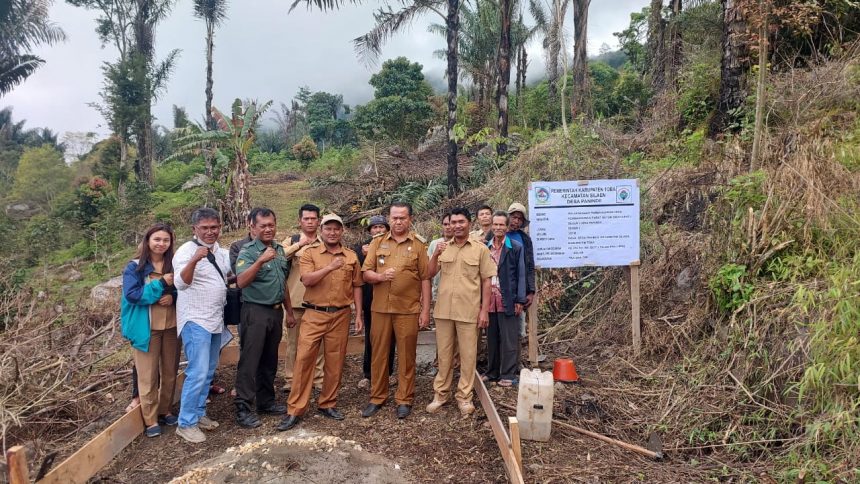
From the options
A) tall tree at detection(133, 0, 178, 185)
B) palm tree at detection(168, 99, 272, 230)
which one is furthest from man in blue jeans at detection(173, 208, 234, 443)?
tall tree at detection(133, 0, 178, 185)

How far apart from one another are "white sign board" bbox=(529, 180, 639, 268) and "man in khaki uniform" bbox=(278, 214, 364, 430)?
2069mm

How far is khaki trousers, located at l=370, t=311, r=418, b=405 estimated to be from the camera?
14.6ft

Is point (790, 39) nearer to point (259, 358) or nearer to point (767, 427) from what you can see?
point (767, 427)

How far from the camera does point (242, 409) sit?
438 cm

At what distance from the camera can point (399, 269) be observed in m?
4.39

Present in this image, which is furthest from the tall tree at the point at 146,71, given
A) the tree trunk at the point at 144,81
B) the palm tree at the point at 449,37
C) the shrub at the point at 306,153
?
the palm tree at the point at 449,37

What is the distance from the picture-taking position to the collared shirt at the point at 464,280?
14.5ft

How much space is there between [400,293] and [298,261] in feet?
3.22

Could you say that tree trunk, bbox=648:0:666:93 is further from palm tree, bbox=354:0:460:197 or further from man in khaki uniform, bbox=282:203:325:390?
man in khaki uniform, bbox=282:203:325:390

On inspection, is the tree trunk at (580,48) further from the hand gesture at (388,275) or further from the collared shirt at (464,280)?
the hand gesture at (388,275)

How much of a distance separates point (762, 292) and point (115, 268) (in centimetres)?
1448

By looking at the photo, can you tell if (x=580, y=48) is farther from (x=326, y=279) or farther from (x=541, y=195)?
(x=326, y=279)

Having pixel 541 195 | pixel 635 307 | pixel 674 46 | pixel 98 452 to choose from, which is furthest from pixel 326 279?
pixel 674 46

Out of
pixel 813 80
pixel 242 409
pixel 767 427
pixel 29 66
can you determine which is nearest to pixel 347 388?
pixel 242 409
